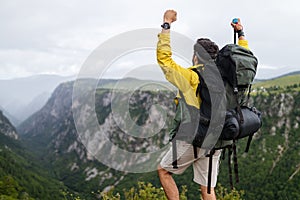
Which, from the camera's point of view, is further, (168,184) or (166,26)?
(168,184)

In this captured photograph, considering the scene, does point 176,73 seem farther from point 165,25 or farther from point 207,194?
point 207,194

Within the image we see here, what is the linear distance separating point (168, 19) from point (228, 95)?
3.82 ft

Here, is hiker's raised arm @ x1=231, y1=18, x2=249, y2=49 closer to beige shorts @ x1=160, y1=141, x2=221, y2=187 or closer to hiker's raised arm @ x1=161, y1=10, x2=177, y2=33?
hiker's raised arm @ x1=161, y1=10, x2=177, y2=33

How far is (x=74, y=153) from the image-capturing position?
18288cm

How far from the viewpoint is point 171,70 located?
144 inches

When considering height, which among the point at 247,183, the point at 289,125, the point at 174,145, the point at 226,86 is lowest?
the point at 247,183

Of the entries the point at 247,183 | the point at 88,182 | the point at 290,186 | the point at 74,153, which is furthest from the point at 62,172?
the point at 290,186

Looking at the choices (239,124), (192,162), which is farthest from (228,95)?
(192,162)

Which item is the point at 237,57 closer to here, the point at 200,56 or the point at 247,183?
the point at 200,56

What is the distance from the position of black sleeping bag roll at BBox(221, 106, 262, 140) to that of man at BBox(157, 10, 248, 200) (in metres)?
0.40

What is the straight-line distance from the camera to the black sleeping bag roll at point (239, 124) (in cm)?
369

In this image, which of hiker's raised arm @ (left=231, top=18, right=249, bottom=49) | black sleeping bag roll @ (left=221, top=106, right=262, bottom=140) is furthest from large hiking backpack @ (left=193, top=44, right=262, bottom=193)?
hiker's raised arm @ (left=231, top=18, right=249, bottom=49)

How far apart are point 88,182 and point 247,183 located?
258ft

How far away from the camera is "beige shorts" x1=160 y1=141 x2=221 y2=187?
4.09m
